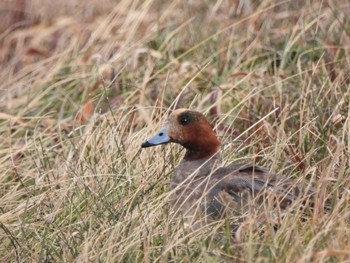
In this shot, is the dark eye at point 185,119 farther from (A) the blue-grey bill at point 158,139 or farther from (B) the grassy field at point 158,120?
(B) the grassy field at point 158,120

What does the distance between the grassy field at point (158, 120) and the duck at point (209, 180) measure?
0.11 meters

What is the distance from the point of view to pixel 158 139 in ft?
14.8

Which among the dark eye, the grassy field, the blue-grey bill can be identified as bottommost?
the grassy field

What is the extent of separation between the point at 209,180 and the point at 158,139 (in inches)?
13.6

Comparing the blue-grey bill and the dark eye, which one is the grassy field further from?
the dark eye

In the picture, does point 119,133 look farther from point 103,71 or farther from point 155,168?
point 103,71

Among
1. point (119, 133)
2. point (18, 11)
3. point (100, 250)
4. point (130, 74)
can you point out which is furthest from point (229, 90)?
point (18, 11)

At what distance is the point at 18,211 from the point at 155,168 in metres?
0.64

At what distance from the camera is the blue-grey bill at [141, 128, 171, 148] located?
4.50 meters

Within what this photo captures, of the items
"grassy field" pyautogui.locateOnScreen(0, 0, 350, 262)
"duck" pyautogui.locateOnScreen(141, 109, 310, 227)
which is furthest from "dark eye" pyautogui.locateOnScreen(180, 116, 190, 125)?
"grassy field" pyautogui.locateOnScreen(0, 0, 350, 262)

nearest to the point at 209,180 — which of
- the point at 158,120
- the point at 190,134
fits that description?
the point at 190,134

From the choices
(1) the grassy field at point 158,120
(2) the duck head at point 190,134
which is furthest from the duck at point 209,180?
(1) the grassy field at point 158,120

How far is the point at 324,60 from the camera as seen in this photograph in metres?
5.88

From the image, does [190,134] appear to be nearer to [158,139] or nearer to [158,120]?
[158,139]
